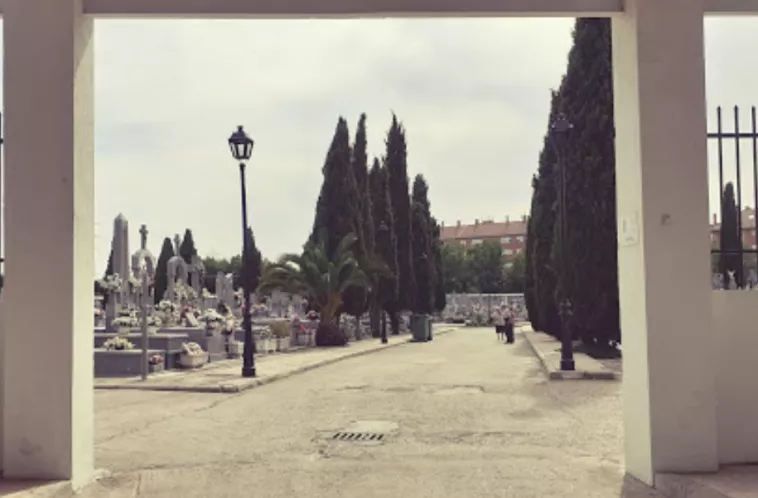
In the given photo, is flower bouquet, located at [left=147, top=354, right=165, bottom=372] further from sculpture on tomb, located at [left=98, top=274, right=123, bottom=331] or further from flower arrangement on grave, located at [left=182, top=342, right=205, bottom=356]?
sculpture on tomb, located at [left=98, top=274, right=123, bottom=331]

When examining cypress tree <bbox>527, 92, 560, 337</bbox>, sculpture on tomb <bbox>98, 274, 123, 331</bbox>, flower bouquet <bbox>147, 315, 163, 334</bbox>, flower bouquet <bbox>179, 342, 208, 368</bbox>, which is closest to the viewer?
flower bouquet <bbox>179, 342, 208, 368</bbox>

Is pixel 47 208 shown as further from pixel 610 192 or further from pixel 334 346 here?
pixel 334 346

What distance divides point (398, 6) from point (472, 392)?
968cm

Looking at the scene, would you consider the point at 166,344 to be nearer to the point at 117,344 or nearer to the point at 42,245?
the point at 117,344

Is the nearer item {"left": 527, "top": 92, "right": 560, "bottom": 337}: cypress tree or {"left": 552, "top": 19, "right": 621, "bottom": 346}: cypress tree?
{"left": 552, "top": 19, "right": 621, "bottom": 346}: cypress tree

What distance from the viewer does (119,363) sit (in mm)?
20000

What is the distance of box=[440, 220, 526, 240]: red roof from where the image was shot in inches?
6462

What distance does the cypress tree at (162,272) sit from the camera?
4994 centimetres

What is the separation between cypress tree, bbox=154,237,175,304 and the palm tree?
1196cm

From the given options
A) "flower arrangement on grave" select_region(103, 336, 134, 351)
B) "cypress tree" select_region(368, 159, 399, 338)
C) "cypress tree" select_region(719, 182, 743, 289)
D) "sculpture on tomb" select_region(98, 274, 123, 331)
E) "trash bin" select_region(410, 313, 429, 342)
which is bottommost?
"trash bin" select_region(410, 313, 429, 342)

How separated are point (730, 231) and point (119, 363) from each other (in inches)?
623

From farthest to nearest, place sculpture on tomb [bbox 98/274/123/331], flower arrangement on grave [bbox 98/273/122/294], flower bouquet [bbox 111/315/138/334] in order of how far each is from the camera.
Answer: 1. flower arrangement on grave [bbox 98/273/122/294]
2. sculpture on tomb [bbox 98/274/123/331]
3. flower bouquet [bbox 111/315/138/334]

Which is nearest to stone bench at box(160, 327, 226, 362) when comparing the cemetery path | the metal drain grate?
the cemetery path

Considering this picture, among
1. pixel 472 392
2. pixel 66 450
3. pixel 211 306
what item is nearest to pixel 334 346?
pixel 211 306
